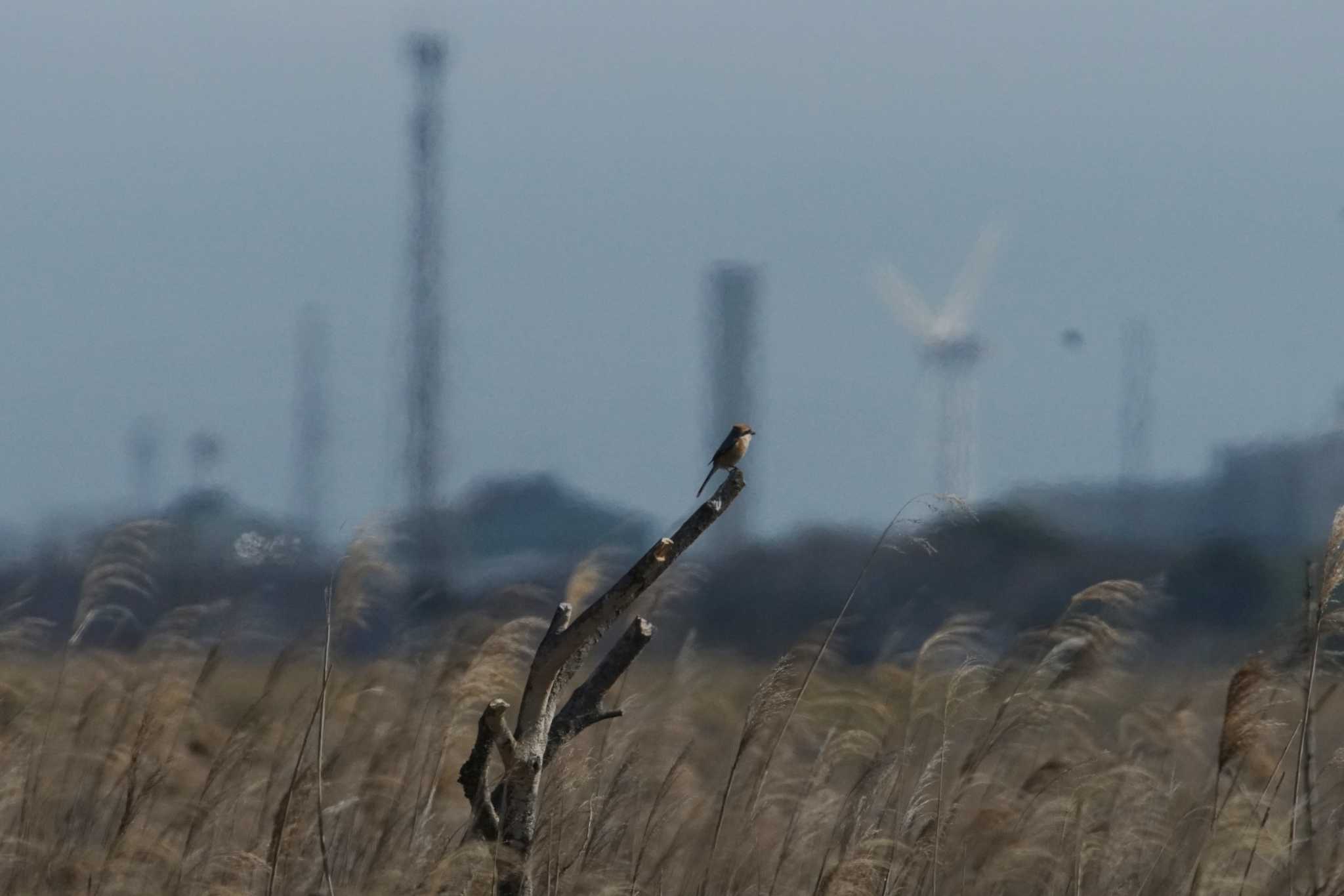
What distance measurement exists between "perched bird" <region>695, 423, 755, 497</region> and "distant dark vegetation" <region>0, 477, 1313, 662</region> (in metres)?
0.61

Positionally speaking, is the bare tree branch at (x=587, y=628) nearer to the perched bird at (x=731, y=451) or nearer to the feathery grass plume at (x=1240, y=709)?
the perched bird at (x=731, y=451)

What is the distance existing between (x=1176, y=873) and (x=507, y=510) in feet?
86.4

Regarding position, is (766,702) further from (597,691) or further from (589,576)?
(589,576)

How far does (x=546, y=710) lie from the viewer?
514 cm

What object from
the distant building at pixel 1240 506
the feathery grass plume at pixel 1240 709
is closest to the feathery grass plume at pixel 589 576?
the feathery grass plume at pixel 1240 709

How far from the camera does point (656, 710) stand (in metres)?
7.91

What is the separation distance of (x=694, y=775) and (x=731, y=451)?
263 centimetres

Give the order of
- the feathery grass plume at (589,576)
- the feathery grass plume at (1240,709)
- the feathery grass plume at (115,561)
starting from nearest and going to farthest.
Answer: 1. the feathery grass plume at (1240,709)
2. the feathery grass plume at (589,576)
3. the feathery grass plume at (115,561)

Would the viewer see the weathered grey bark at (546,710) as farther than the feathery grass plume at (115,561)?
No

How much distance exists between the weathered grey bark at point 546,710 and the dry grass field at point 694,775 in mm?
134

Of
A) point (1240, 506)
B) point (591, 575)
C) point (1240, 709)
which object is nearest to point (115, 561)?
point (591, 575)

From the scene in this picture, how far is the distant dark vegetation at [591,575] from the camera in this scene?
805 centimetres

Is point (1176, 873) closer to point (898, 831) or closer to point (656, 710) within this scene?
point (898, 831)

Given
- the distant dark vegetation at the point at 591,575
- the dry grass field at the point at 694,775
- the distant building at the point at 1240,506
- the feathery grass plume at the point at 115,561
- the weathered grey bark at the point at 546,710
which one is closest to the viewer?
the weathered grey bark at the point at 546,710
